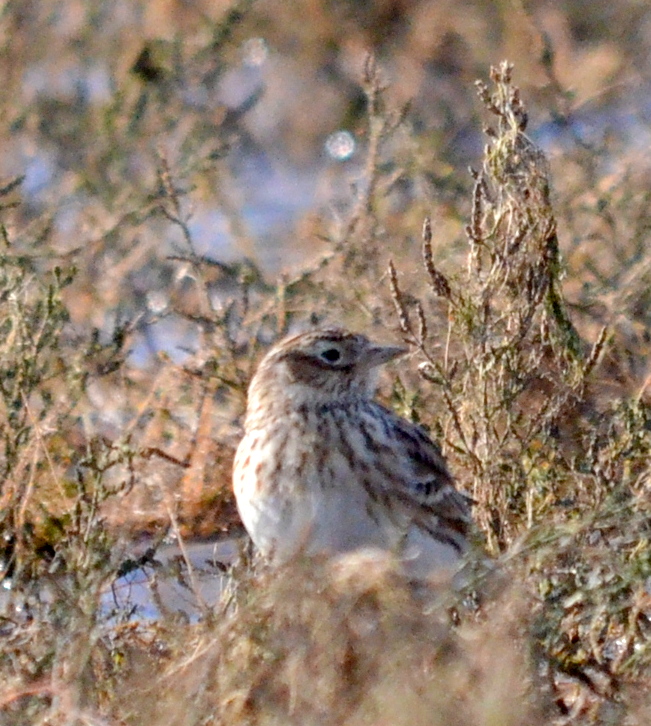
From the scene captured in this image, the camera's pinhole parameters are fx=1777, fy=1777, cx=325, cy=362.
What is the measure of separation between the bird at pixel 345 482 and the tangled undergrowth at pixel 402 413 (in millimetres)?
148

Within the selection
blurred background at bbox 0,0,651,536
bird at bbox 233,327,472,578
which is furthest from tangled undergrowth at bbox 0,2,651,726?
bird at bbox 233,327,472,578

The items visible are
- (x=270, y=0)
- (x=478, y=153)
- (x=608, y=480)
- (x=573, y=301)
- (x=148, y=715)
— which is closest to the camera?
(x=148, y=715)

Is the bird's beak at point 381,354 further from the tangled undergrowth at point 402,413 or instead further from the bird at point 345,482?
the tangled undergrowth at point 402,413

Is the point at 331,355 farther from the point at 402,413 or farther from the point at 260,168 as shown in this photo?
the point at 260,168

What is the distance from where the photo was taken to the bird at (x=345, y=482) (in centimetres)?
489

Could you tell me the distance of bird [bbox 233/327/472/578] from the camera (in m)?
4.89

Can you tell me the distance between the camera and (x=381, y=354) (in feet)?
17.9

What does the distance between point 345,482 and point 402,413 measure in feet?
2.20

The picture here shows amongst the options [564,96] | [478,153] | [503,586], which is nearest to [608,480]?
[503,586]

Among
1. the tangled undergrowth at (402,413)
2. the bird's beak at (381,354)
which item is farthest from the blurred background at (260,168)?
the bird's beak at (381,354)

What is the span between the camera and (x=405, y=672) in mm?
3258

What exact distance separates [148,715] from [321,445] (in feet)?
5.70

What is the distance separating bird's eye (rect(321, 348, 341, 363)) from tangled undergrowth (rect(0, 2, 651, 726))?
241 mm

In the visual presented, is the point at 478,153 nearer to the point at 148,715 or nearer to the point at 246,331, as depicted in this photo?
the point at 246,331
